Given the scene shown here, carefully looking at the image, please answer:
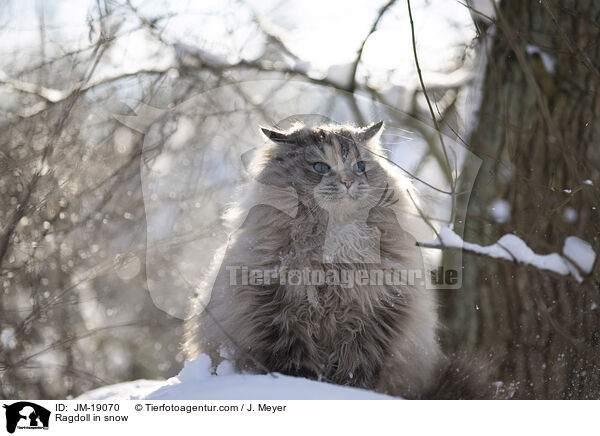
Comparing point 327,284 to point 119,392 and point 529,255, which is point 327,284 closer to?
point 529,255

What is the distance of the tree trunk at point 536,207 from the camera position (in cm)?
318

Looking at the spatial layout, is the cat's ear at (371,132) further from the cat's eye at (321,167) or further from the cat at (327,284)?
the cat's eye at (321,167)

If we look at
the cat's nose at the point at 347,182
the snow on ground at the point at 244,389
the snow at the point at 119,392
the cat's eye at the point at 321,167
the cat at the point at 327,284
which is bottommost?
the snow at the point at 119,392

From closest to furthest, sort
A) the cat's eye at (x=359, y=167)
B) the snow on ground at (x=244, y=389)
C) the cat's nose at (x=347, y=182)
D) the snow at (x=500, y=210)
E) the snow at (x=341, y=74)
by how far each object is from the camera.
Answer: the snow on ground at (x=244, y=389) < the cat's nose at (x=347, y=182) < the cat's eye at (x=359, y=167) < the snow at (x=500, y=210) < the snow at (x=341, y=74)

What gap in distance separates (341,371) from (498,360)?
4.76ft

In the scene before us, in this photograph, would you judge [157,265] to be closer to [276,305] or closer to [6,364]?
[6,364]

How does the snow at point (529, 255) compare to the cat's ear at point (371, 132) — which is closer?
the snow at point (529, 255)

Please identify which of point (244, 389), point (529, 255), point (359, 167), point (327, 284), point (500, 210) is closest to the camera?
point (244, 389)

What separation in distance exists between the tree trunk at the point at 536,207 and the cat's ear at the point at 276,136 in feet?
4.18

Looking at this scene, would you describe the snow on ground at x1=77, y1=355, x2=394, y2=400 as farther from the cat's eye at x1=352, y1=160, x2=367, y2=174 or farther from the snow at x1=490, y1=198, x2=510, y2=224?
the snow at x1=490, y1=198, x2=510, y2=224
